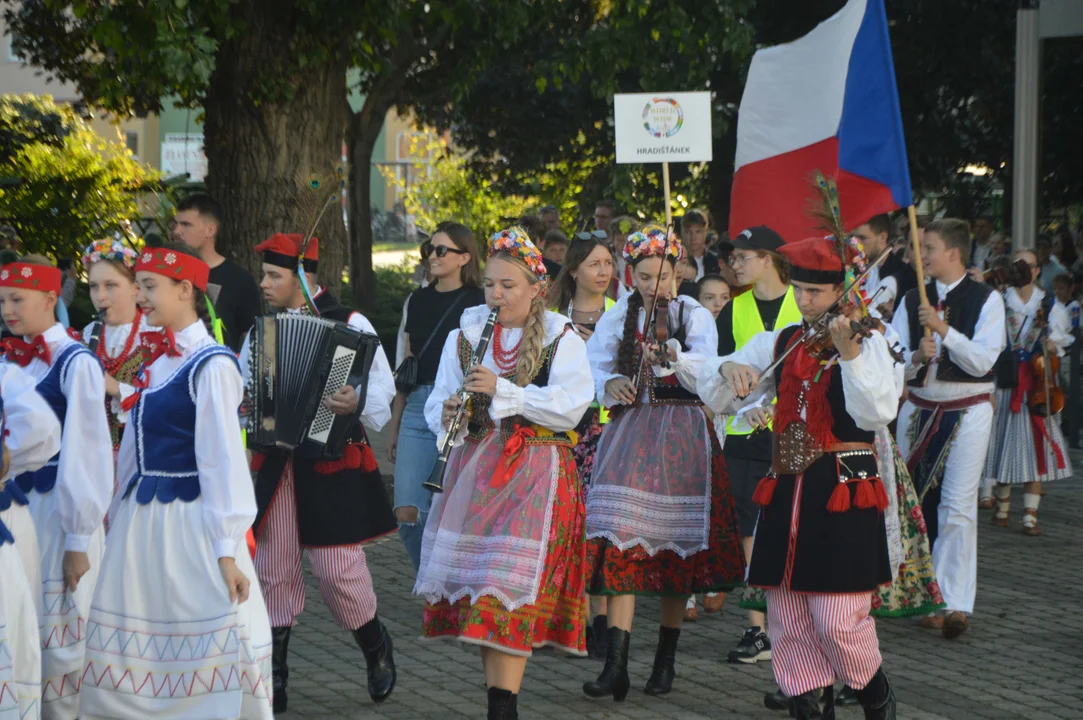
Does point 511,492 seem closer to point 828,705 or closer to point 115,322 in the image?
point 828,705

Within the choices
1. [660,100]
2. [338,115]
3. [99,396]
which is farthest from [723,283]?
[338,115]

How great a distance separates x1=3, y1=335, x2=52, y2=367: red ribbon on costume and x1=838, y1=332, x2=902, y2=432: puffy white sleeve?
2668mm

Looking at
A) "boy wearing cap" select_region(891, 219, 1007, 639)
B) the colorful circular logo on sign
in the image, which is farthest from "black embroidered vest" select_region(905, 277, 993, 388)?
the colorful circular logo on sign

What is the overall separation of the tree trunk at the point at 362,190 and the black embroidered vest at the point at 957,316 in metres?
12.3

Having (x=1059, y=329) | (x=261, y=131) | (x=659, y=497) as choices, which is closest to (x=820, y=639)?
(x=659, y=497)

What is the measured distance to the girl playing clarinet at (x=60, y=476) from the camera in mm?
4984

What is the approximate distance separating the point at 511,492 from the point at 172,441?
136 cm

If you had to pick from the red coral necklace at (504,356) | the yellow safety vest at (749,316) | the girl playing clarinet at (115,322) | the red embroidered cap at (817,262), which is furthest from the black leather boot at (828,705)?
the girl playing clarinet at (115,322)

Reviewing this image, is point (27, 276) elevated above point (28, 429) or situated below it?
above

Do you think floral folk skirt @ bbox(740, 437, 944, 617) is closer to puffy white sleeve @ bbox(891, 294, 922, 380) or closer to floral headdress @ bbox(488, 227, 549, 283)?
floral headdress @ bbox(488, 227, 549, 283)

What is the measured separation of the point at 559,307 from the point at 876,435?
7.72 feet

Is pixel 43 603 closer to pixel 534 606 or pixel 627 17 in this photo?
pixel 534 606

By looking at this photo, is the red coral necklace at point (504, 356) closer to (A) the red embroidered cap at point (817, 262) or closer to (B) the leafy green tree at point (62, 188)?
(A) the red embroidered cap at point (817, 262)

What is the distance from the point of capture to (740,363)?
19.2 feet
